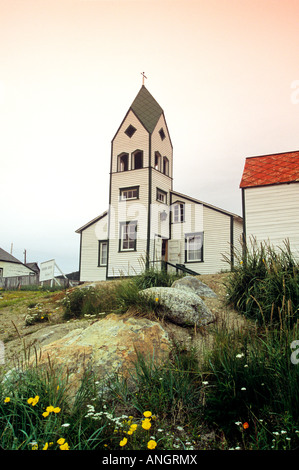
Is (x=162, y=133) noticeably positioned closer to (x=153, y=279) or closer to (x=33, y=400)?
(x=153, y=279)

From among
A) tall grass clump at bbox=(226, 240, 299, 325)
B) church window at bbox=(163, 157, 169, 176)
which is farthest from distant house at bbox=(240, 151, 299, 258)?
church window at bbox=(163, 157, 169, 176)

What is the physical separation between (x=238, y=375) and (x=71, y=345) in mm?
2560

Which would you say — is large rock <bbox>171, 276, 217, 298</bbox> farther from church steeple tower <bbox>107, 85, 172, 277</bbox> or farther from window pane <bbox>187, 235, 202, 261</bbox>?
window pane <bbox>187, 235, 202, 261</bbox>

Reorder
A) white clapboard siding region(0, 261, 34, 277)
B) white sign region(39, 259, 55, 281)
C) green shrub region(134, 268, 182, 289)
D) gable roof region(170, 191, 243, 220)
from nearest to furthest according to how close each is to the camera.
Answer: green shrub region(134, 268, 182, 289) < white sign region(39, 259, 55, 281) < gable roof region(170, 191, 243, 220) < white clapboard siding region(0, 261, 34, 277)

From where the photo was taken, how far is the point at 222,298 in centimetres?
832

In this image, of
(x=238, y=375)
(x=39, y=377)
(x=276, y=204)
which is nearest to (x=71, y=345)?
(x=39, y=377)

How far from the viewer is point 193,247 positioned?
22516 millimetres

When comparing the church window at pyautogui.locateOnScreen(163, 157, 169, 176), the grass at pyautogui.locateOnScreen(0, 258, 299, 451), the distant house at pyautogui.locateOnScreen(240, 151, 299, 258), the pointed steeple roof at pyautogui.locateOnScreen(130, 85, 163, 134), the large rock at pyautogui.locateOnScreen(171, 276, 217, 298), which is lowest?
the grass at pyautogui.locateOnScreen(0, 258, 299, 451)

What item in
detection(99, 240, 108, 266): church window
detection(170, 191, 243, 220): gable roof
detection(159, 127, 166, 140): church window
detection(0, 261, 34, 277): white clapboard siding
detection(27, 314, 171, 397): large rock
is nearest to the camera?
detection(27, 314, 171, 397): large rock

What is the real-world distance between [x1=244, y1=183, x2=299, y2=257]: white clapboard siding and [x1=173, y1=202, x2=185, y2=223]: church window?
812 cm

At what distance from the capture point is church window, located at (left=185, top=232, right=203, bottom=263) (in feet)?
73.1

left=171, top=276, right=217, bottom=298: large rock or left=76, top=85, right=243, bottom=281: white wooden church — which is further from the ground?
left=76, top=85, right=243, bottom=281: white wooden church

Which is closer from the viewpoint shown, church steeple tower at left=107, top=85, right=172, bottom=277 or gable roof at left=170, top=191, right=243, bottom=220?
church steeple tower at left=107, top=85, right=172, bottom=277
